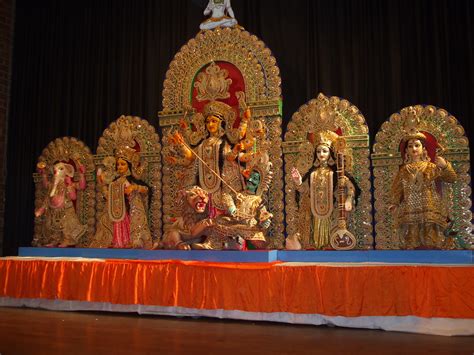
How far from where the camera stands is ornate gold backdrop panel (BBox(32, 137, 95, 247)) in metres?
6.61

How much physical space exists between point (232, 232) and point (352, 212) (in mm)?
1264

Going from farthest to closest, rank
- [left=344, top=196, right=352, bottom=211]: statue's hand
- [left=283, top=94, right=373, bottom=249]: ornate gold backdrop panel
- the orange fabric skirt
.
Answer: [left=283, top=94, right=373, bottom=249]: ornate gold backdrop panel
[left=344, top=196, right=352, bottom=211]: statue's hand
the orange fabric skirt

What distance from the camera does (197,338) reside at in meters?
3.79

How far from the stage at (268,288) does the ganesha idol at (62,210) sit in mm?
974

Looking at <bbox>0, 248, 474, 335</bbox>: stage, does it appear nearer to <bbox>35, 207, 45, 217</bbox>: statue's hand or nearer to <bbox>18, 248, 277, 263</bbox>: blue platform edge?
<bbox>18, 248, 277, 263</bbox>: blue platform edge

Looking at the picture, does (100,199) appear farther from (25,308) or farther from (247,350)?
(247,350)

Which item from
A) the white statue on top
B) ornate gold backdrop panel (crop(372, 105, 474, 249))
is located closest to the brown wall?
the white statue on top

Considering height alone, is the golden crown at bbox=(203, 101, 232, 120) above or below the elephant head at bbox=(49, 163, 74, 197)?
above

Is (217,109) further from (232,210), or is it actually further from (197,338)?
(197,338)

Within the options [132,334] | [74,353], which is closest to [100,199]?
[132,334]

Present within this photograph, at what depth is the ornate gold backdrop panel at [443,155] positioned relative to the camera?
4863 mm

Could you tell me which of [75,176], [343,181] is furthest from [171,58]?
[343,181]

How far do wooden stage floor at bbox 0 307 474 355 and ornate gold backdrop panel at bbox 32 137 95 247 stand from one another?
198 cm

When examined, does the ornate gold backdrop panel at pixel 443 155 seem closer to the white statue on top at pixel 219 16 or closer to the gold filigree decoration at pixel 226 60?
the gold filigree decoration at pixel 226 60
